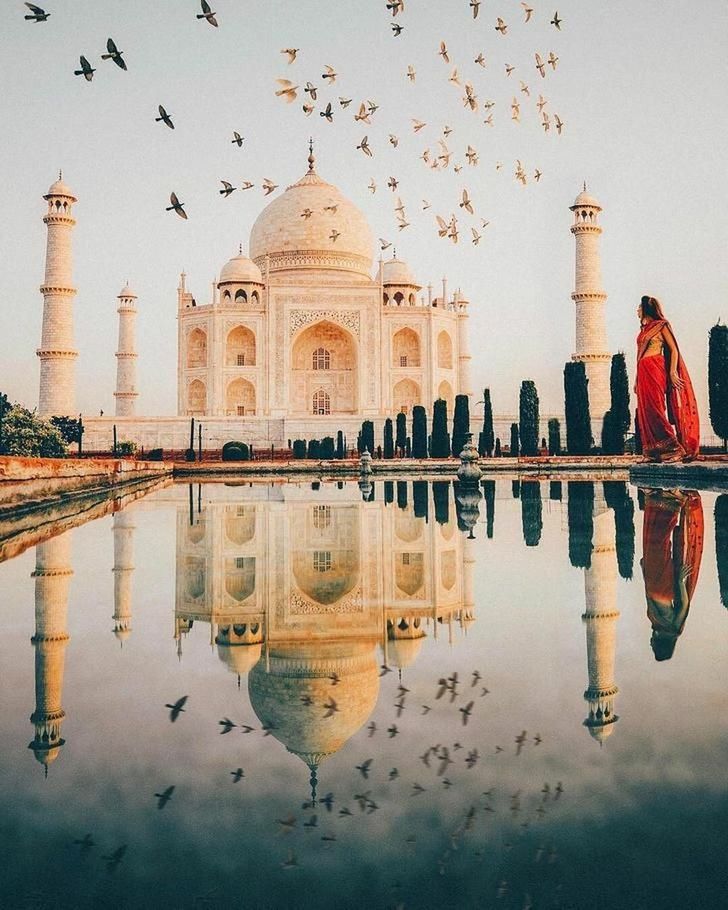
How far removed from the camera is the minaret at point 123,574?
7.26ft

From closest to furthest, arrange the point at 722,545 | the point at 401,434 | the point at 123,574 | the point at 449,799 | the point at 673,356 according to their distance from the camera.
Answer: the point at 449,799, the point at 123,574, the point at 722,545, the point at 673,356, the point at 401,434

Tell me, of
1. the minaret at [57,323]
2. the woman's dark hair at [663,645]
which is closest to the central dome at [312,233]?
the minaret at [57,323]

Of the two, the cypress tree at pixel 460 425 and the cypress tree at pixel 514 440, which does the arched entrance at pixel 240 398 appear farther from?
the cypress tree at pixel 514 440

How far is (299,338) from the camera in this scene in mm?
28219

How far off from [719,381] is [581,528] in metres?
10.4

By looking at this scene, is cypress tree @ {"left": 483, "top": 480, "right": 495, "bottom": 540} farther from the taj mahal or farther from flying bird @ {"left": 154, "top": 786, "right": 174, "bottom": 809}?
the taj mahal

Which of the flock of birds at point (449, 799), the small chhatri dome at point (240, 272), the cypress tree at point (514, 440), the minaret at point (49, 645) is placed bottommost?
the flock of birds at point (449, 799)

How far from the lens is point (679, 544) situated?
3678mm

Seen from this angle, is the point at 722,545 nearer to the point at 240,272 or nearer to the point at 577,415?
the point at 577,415

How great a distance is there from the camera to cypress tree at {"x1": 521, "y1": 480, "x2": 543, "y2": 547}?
4180 mm

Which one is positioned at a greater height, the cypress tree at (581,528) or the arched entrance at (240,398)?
the arched entrance at (240,398)

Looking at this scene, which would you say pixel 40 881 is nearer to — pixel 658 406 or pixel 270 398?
pixel 658 406

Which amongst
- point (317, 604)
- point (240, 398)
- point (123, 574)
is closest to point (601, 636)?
point (317, 604)

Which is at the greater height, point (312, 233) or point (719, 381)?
point (312, 233)
